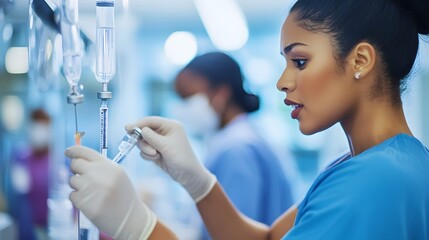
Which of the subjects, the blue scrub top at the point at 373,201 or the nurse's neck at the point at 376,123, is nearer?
the blue scrub top at the point at 373,201

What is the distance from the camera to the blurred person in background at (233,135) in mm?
2385

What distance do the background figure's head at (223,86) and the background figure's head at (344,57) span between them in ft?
4.67

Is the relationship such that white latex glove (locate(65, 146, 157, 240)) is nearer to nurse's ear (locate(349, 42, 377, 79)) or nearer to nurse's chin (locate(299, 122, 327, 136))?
nurse's chin (locate(299, 122, 327, 136))

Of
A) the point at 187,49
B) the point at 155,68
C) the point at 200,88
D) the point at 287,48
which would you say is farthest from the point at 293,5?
the point at 155,68

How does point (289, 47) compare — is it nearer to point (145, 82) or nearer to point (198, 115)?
point (198, 115)

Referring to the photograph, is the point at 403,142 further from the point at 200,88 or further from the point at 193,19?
the point at 193,19

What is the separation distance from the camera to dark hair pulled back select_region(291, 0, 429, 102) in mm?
1218

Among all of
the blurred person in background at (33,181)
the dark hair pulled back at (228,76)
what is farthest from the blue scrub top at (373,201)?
the blurred person in background at (33,181)

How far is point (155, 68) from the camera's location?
6832 mm

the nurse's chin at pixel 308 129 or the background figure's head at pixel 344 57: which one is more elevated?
the background figure's head at pixel 344 57

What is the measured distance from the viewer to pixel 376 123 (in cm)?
124

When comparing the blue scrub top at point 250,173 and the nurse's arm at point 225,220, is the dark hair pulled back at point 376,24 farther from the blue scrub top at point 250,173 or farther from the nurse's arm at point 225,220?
the blue scrub top at point 250,173

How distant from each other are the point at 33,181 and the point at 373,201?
8.82ft

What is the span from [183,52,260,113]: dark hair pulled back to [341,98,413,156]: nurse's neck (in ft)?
4.72
